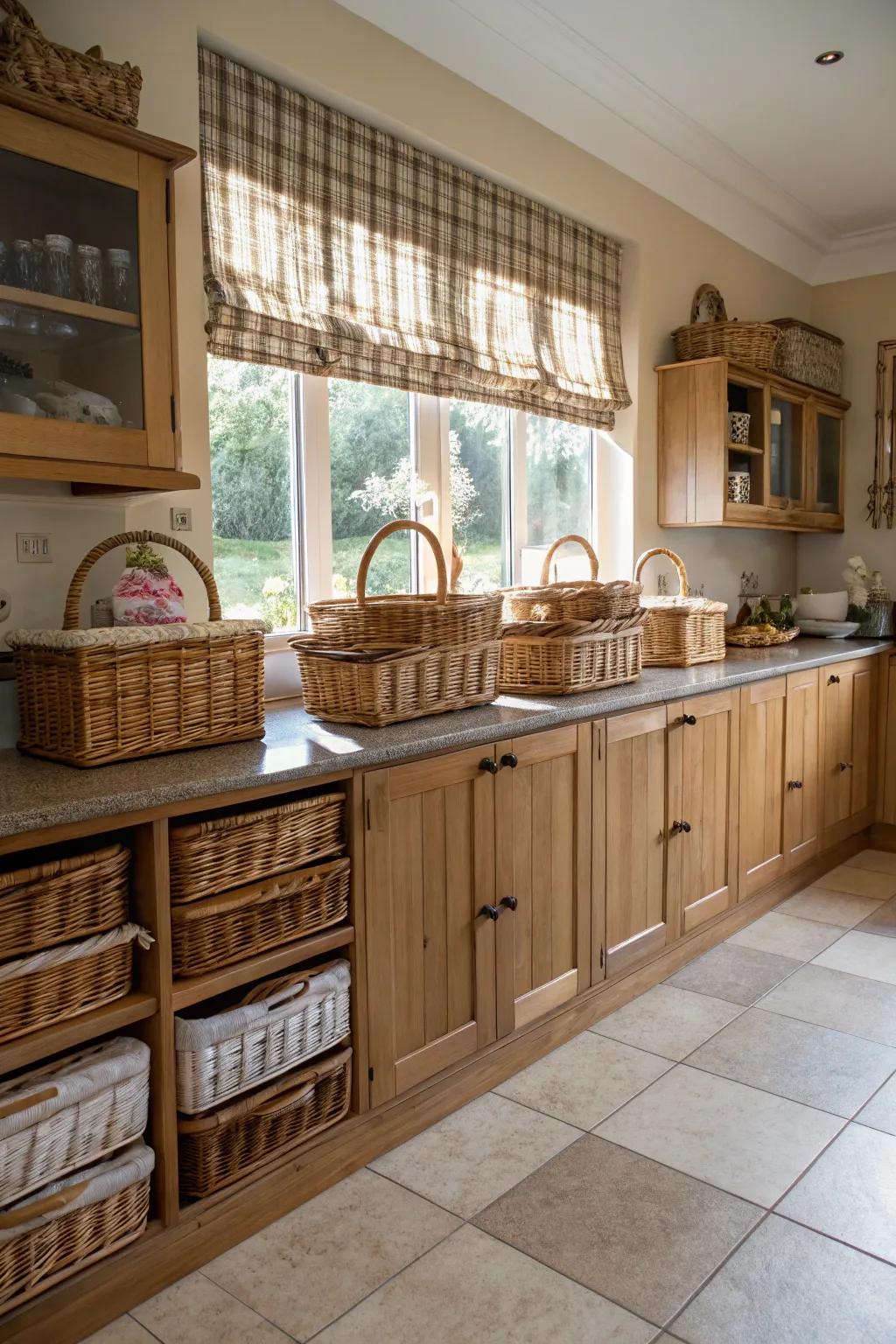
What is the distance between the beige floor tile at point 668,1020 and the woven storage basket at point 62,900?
1517mm

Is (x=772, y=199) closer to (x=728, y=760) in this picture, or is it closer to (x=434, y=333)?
(x=434, y=333)

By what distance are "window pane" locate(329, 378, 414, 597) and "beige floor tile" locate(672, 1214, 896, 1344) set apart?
1949 mm

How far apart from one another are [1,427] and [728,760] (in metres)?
2.39

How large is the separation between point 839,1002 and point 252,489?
2.18 m

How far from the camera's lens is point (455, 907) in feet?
7.39

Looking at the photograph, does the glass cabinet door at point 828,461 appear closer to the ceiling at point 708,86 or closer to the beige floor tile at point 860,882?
the ceiling at point 708,86

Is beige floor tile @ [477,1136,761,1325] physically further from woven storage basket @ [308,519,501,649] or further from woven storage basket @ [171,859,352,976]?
woven storage basket @ [308,519,501,649]

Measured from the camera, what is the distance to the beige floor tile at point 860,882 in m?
3.88

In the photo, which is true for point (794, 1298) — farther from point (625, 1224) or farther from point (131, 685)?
point (131, 685)

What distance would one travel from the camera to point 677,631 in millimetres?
3438

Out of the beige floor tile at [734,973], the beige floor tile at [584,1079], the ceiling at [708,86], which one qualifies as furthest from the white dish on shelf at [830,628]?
the beige floor tile at [584,1079]

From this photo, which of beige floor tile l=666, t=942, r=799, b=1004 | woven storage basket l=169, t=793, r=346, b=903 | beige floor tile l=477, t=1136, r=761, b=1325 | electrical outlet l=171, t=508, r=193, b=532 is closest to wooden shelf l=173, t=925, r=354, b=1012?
woven storage basket l=169, t=793, r=346, b=903

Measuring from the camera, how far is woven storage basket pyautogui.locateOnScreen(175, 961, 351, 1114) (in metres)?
1.75

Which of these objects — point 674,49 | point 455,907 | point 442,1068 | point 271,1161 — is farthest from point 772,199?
point 271,1161
